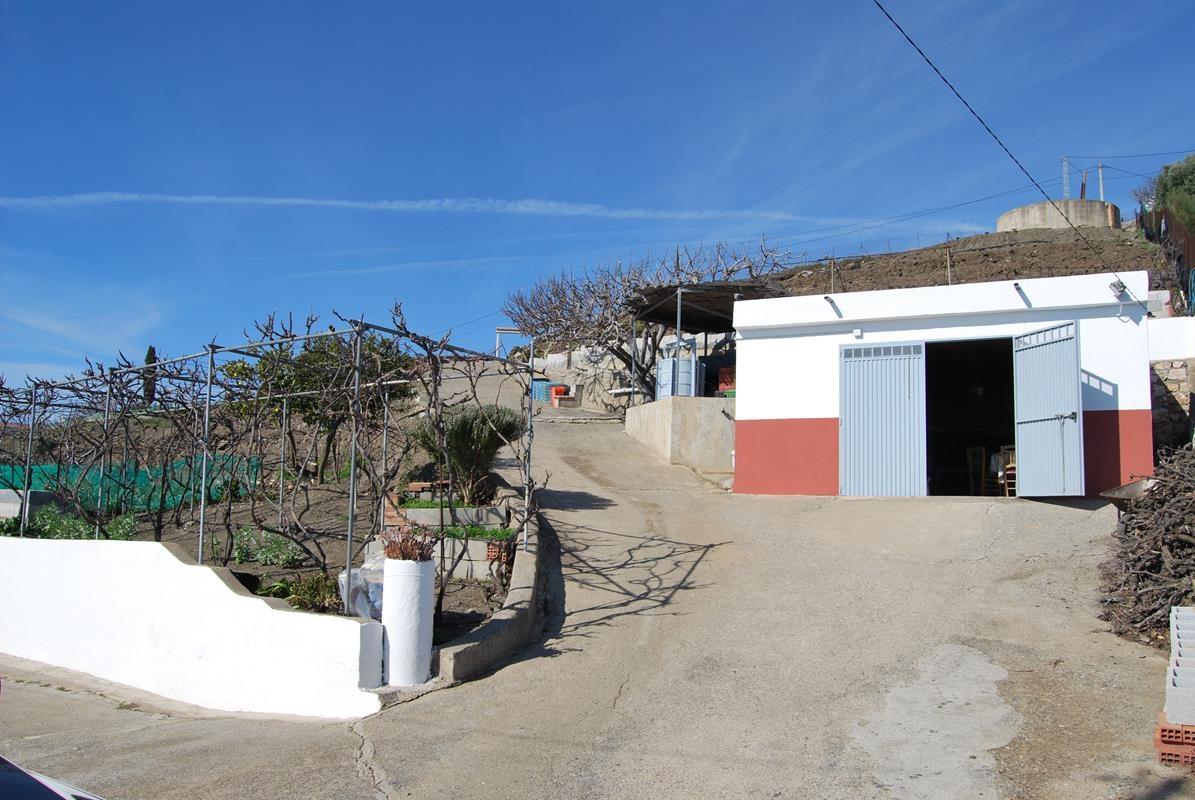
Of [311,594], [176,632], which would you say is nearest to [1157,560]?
[311,594]

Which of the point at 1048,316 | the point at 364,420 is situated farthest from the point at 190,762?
the point at 1048,316

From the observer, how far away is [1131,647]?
7.19 metres

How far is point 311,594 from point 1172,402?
14086 mm

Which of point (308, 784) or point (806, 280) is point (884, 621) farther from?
point (806, 280)

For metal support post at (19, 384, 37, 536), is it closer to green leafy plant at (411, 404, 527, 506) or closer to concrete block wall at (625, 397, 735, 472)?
green leafy plant at (411, 404, 527, 506)

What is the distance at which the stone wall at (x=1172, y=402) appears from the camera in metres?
14.8

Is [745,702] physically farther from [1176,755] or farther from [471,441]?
[471,441]

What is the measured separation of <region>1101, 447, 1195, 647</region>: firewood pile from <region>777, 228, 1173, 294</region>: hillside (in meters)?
26.7

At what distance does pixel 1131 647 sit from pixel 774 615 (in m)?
2.91

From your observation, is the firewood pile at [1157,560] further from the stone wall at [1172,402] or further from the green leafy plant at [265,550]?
the green leafy plant at [265,550]

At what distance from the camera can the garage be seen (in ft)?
41.0

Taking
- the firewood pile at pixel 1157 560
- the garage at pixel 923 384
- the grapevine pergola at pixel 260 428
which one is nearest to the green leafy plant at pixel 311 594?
the grapevine pergola at pixel 260 428

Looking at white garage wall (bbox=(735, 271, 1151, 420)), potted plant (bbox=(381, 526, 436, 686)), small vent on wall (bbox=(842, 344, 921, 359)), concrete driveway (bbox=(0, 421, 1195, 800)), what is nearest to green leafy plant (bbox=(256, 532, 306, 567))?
concrete driveway (bbox=(0, 421, 1195, 800))

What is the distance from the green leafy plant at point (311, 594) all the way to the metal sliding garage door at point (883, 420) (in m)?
8.53
